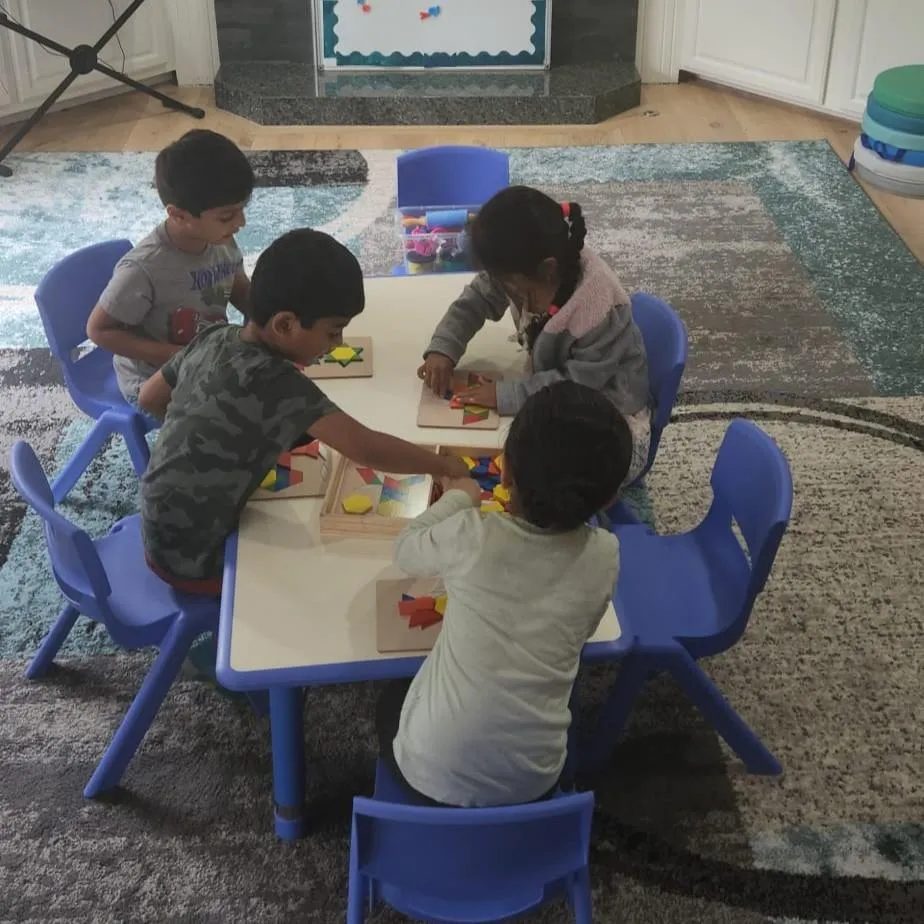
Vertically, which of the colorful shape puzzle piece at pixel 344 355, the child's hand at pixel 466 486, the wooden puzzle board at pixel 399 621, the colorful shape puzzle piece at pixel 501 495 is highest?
the colorful shape puzzle piece at pixel 344 355

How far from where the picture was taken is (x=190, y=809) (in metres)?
1.85

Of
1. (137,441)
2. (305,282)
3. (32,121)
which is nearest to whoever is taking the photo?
(305,282)

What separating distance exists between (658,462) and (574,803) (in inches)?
63.6

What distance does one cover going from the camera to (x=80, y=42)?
452 centimetres

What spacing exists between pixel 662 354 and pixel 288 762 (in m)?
1.00

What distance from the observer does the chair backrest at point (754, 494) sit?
161 cm

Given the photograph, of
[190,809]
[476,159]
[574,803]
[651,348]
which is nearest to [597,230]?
[476,159]

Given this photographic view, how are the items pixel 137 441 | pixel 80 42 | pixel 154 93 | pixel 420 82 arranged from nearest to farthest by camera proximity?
1. pixel 137 441
2. pixel 80 42
3. pixel 154 93
4. pixel 420 82

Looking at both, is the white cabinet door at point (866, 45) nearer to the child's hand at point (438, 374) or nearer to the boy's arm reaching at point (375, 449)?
the child's hand at point (438, 374)

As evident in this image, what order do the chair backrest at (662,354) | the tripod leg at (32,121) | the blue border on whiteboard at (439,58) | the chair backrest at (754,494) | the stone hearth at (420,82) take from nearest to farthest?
the chair backrest at (754,494)
the chair backrest at (662,354)
the tripod leg at (32,121)
the stone hearth at (420,82)
the blue border on whiteboard at (439,58)

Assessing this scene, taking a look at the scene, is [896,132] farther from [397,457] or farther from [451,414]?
[397,457]

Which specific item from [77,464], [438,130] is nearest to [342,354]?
[77,464]

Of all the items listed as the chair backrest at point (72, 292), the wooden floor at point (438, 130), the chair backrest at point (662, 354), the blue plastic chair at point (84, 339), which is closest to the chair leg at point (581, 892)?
the chair backrest at point (662, 354)

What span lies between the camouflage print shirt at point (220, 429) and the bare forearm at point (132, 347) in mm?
462
